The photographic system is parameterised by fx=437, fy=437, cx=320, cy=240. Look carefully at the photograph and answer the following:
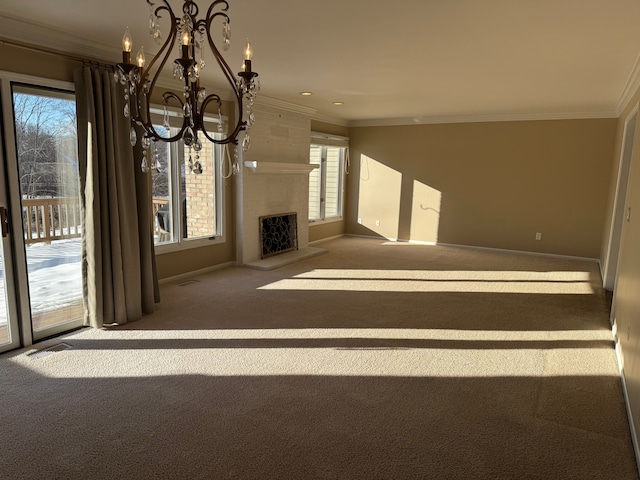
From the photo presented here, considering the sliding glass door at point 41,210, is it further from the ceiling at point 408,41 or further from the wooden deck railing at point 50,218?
the ceiling at point 408,41

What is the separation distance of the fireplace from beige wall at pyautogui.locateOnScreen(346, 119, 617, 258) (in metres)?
2.25

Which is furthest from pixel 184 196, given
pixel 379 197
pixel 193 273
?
pixel 379 197

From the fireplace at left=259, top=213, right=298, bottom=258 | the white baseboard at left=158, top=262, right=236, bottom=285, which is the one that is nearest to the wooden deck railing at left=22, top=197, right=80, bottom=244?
the white baseboard at left=158, top=262, right=236, bottom=285

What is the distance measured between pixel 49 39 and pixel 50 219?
1.36 metres

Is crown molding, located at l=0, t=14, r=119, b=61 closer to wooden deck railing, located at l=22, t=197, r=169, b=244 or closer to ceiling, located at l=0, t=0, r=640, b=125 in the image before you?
ceiling, located at l=0, t=0, r=640, b=125

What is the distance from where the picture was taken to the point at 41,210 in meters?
3.44

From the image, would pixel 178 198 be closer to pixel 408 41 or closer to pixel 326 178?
pixel 408 41

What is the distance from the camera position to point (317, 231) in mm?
8102

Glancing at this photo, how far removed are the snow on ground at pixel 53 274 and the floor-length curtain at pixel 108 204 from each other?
188 millimetres

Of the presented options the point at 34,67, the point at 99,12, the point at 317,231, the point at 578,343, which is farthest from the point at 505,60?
the point at 317,231

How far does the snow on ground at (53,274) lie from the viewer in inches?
135

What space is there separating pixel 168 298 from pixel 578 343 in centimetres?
377

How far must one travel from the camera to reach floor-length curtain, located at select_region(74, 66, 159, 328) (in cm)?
344

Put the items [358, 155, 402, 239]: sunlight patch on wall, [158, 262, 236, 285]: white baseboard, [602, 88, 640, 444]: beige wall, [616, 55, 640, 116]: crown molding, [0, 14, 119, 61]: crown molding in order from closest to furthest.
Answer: [602, 88, 640, 444]: beige wall
[0, 14, 119, 61]: crown molding
[616, 55, 640, 116]: crown molding
[158, 262, 236, 285]: white baseboard
[358, 155, 402, 239]: sunlight patch on wall
